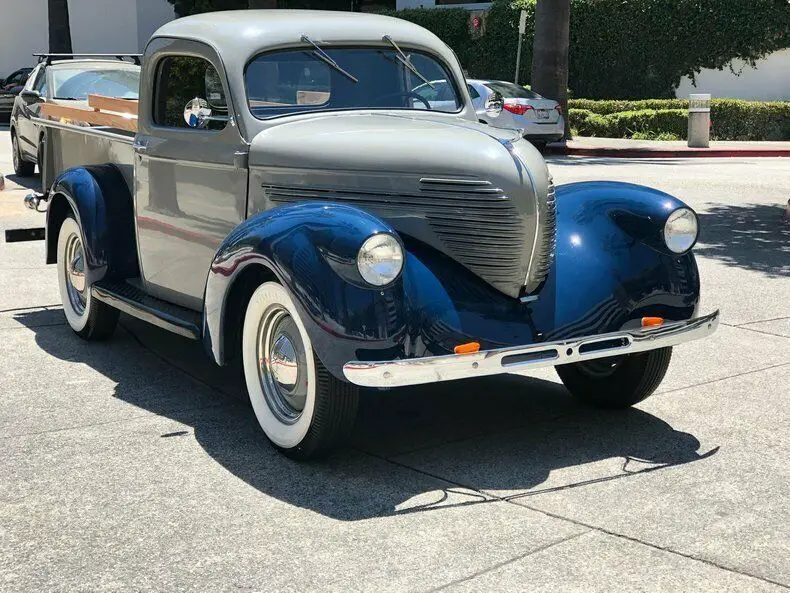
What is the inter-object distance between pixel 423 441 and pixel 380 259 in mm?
1123

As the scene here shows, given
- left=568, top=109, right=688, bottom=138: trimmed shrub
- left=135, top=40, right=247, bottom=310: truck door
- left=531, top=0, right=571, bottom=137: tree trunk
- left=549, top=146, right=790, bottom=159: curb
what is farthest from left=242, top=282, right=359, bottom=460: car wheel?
left=568, top=109, right=688, bottom=138: trimmed shrub

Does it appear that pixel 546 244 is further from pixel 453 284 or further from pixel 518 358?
pixel 518 358

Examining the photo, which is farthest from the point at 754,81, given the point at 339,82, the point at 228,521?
the point at 228,521

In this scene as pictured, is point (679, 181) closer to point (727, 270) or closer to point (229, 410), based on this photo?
point (727, 270)

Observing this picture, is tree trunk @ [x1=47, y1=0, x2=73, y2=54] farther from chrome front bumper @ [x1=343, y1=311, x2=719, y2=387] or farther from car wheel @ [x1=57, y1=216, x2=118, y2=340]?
chrome front bumper @ [x1=343, y1=311, x2=719, y2=387]

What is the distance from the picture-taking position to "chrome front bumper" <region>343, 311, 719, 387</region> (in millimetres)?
4695

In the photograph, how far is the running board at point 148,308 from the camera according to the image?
6.12 m

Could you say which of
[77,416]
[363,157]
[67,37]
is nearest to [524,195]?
[363,157]

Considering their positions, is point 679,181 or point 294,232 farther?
point 679,181

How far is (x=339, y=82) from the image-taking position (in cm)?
625

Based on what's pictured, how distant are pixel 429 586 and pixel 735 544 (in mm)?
1189

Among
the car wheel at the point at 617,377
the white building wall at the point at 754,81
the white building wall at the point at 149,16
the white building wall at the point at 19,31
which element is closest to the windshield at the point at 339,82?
the car wheel at the point at 617,377

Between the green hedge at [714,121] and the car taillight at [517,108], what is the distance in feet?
15.1

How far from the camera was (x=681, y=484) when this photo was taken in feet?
16.2
